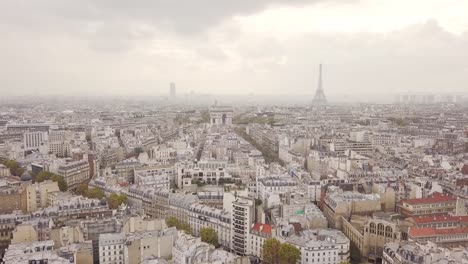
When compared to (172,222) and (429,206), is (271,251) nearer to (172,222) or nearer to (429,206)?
(172,222)

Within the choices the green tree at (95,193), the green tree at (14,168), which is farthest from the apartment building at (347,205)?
the green tree at (14,168)

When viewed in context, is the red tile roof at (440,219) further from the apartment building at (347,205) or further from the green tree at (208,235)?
the green tree at (208,235)

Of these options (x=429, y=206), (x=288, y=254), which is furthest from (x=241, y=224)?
(x=429, y=206)

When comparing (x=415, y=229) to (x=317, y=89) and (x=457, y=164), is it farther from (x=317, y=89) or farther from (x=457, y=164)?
(x=317, y=89)

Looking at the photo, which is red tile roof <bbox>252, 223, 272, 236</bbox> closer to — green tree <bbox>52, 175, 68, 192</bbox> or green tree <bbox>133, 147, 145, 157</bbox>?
green tree <bbox>52, 175, 68, 192</bbox>

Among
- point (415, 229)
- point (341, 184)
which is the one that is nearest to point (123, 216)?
point (415, 229)

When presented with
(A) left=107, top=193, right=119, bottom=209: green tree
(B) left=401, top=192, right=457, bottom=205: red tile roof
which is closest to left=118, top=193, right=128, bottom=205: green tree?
(A) left=107, top=193, right=119, bottom=209: green tree

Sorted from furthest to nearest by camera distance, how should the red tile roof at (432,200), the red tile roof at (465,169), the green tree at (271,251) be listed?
the red tile roof at (465,169)
the red tile roof at (432,200)
the green tree at (271,251)
